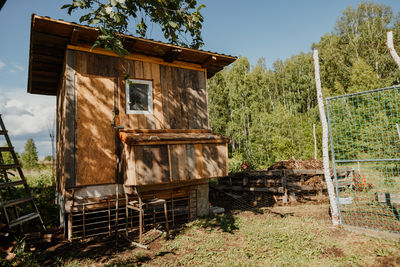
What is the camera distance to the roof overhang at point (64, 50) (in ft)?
18.3

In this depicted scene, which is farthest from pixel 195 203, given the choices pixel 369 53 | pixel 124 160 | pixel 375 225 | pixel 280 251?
pixel 369 53

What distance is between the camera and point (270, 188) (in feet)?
31.6

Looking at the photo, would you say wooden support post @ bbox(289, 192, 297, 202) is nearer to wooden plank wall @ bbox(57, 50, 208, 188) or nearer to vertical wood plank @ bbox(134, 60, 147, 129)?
wooden plank wall @ bbox(57, 50, 208, 188)

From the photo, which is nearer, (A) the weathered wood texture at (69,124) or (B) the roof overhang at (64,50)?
(B) the roof overhang at (64,50)

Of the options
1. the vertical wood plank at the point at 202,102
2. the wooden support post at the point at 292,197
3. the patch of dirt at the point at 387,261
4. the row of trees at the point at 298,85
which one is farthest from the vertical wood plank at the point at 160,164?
the row of trees at the point at 298,85

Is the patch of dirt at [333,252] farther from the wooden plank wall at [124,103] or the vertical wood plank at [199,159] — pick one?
the wooden plank wall at [124,103]

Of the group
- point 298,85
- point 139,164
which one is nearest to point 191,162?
point 139,164

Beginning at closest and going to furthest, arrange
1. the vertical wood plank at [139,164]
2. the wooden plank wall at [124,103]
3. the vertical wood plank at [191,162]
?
the vertical wood plank at [139,164], the wooden plank wall at [124,103], the vertical wood plank at [191,162]

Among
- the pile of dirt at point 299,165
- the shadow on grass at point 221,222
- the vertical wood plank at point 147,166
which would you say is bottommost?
the shadow on grass at point 221,222

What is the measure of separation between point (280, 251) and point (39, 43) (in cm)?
756

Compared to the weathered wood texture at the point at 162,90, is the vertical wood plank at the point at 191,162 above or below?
below

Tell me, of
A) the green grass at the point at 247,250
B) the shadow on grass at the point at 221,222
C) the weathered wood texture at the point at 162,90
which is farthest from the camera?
the weathered wood texture at the point at 162,90

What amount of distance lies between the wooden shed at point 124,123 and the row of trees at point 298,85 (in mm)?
12178

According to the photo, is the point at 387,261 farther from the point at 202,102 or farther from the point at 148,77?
the point at 148,77
